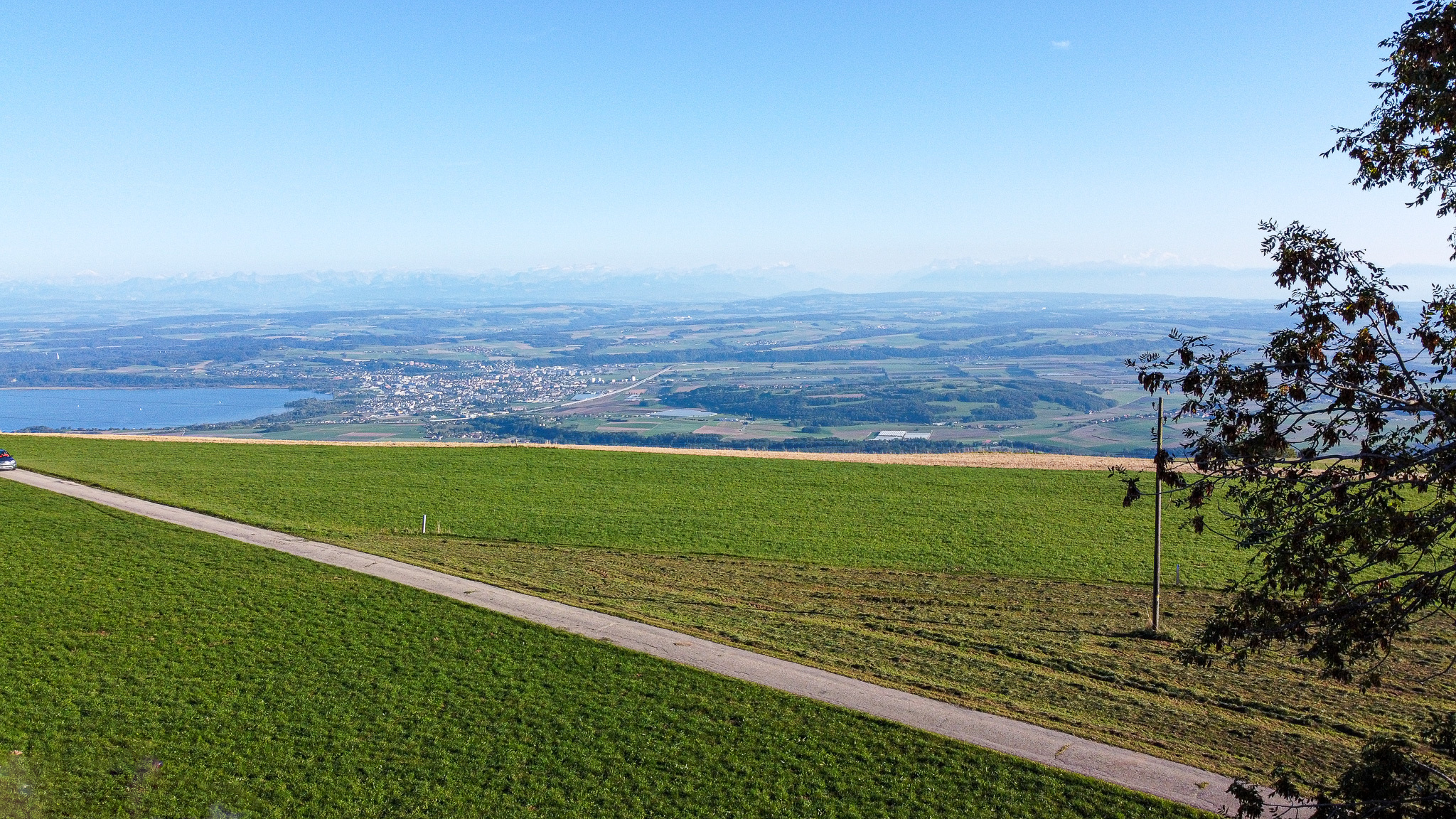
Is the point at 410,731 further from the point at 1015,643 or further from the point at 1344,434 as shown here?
the point at 1344,434

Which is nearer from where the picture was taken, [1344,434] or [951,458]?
[1344,434]

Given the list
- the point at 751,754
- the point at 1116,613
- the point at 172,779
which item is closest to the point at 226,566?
the point at 172,779

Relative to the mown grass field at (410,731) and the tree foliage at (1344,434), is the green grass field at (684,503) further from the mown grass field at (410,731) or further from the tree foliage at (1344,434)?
the tree foliage at (1344,434)

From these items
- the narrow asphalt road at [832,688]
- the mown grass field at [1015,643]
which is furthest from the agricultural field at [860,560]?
the narrow asphalt road at [832,688]

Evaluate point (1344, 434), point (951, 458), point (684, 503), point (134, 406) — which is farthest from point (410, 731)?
point (134, 406)

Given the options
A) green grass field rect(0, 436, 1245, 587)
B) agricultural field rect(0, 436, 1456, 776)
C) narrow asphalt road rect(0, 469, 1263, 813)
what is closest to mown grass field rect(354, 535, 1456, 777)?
agricultural field rect(0, 436, 1456, 776)

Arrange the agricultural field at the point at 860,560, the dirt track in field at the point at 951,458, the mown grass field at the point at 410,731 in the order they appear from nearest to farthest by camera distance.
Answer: the mown grass field at the point at 410,731
the agricultural field at the point at 860,560
the dirt track in field at the point at 951,458
